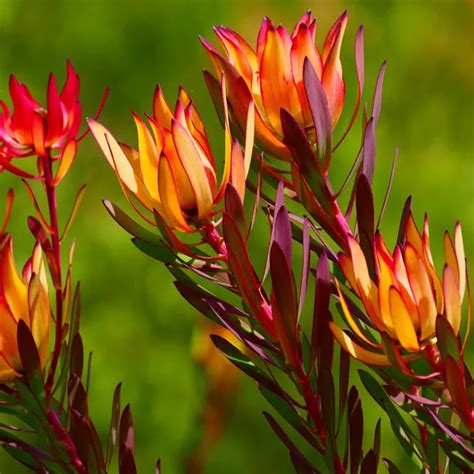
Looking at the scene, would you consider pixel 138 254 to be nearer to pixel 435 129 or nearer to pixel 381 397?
pixel 435 129

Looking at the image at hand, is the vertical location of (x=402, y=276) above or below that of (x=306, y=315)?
above

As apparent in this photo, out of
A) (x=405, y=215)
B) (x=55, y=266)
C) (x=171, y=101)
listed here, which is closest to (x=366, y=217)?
(x=405, y=215)

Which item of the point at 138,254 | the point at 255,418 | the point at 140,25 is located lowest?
the point at 255,418

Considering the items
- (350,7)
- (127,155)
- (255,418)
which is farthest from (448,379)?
(350,7)

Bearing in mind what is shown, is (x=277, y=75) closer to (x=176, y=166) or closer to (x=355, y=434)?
(x=176, y=166)

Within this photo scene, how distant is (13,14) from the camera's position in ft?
3.30

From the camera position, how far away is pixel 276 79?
0.38 metres

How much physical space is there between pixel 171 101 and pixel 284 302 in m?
0.70

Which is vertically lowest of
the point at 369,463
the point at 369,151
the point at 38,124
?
the point at 369,463

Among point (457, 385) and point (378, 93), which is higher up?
point (378, 93)

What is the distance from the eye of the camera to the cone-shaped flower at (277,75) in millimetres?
377

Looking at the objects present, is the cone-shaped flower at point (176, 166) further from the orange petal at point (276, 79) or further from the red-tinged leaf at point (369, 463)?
the red-tinged leaf at point (369, 463)

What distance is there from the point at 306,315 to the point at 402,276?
63 cm

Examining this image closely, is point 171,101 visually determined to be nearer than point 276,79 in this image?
No
